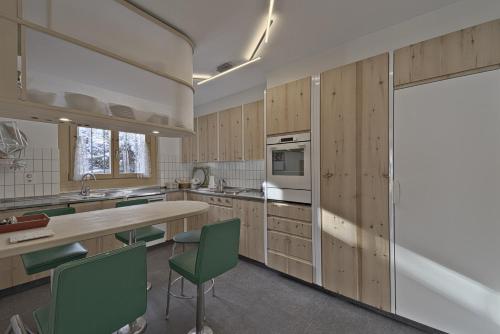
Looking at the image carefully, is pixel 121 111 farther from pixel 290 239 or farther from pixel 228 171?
pixel 228 171

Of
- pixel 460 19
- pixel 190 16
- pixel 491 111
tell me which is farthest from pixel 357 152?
pixel 190 16

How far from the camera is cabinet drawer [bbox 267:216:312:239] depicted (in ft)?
7.72

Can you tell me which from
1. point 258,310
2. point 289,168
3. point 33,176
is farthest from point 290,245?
point 33,176

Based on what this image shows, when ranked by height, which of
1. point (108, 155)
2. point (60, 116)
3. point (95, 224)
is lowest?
point (95, 224)

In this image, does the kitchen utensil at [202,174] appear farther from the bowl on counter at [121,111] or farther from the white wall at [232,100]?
the bowl on counter at [121,111]

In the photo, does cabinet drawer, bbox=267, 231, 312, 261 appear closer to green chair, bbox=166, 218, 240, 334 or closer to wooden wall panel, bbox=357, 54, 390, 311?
wooden wall panel, bbox=357, 54, 390, 311

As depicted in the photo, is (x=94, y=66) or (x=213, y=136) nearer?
(x=94, y=66)

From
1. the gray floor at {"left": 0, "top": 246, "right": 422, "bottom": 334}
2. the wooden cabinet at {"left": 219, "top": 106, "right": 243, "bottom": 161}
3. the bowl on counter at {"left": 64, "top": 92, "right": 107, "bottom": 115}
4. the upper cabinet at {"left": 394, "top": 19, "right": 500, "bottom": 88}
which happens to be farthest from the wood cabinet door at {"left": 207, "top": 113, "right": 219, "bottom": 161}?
the upper cabinet at {"left": 394, "top": 19, "right": 500, "bottom": 88}

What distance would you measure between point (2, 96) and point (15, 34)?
357mm

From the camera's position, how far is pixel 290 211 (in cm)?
248

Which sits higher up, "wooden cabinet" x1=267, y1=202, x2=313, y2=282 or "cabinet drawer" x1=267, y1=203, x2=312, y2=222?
"cabinet drawer" x1=267, y1=203, x2=312, y2=222

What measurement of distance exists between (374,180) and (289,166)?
892mm

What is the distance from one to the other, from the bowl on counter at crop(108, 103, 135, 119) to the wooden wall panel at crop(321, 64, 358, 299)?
1.79 m

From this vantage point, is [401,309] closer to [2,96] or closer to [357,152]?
[357,152]
